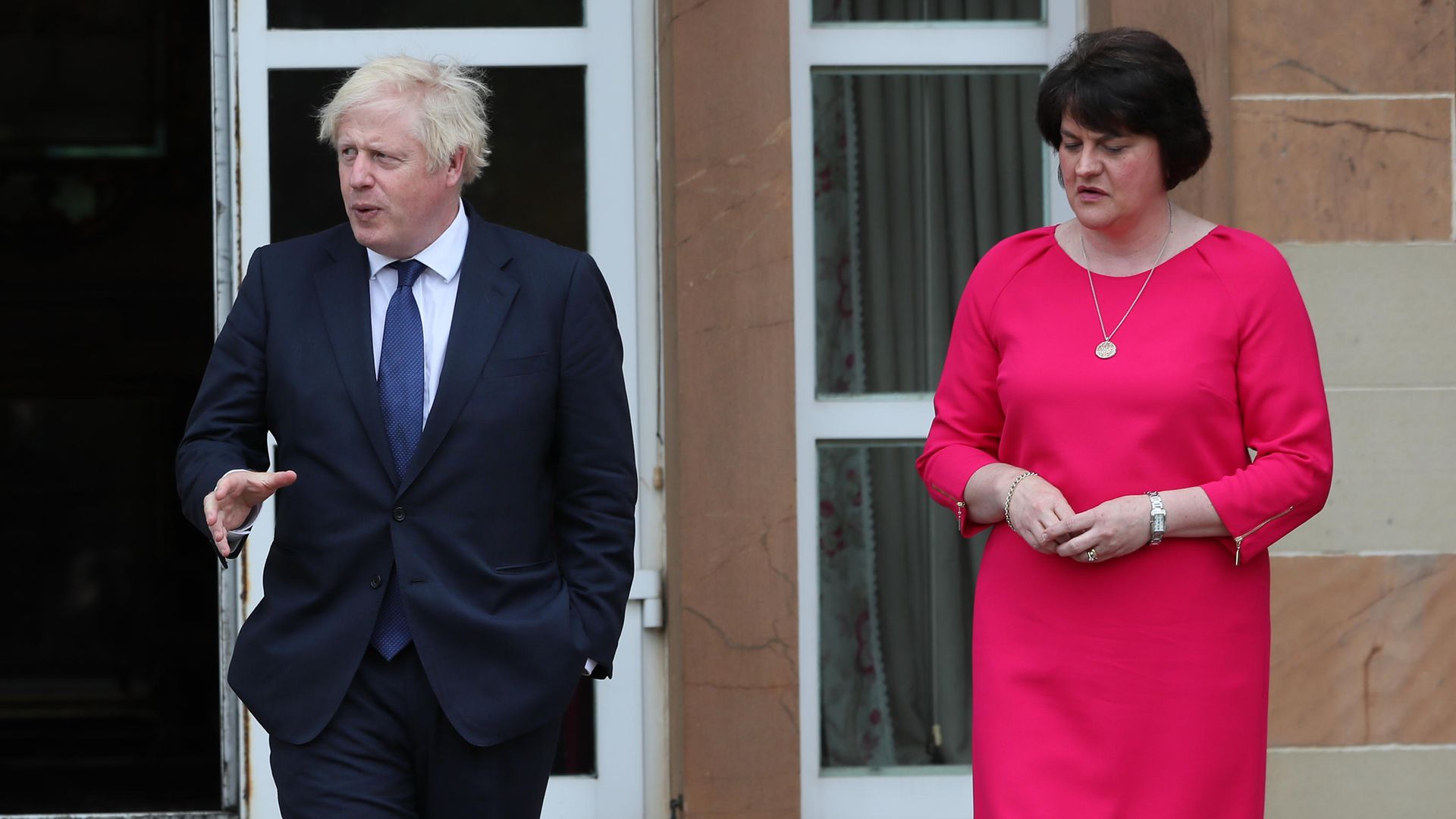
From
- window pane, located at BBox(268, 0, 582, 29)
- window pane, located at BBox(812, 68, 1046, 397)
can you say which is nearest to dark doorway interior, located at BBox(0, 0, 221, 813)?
window pane, located at BBox(268, 0, 582, 29)

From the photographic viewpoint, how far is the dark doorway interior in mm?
9555

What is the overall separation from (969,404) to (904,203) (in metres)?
1.85

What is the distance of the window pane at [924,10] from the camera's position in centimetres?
466

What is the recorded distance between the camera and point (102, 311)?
10461mm

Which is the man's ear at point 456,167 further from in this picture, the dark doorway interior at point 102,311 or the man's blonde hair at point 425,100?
the dark doorway interior at point 102,311

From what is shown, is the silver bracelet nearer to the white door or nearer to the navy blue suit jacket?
the navy blue suit jacket

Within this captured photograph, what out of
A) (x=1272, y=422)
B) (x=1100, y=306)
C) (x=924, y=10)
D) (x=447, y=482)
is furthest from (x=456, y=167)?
(x=924, y=10)

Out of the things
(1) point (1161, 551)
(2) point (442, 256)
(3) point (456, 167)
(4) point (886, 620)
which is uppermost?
(3) point (456, 167)

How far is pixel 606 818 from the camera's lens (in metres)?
4.64

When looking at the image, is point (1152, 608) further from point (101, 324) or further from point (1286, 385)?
point (101, 324)

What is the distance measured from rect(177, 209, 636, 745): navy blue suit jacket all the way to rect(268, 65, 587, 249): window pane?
5.81 feet

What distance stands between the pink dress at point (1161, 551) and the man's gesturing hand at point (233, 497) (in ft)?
3.75

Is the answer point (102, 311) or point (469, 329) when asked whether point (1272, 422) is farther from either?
point (102, 311)

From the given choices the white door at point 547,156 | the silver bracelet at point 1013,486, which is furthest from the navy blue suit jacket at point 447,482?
the white door at point 547,156
